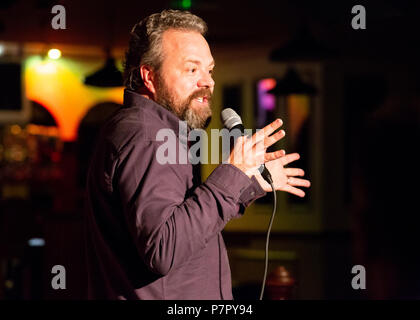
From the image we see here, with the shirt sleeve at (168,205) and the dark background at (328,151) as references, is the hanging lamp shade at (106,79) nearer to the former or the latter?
the dark background at (328,151)

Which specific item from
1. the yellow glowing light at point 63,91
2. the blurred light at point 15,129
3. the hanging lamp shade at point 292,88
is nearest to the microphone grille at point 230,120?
the hanging lamp shade at point 292,88

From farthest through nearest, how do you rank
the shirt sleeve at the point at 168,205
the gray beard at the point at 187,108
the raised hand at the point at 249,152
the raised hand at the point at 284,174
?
the raised hand at the point at 284,174, the gray beard at the point at 187,108, the raised hand at the point at 249,152, the shirt sleeve at the point at 168,205

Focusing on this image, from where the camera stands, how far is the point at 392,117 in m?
1.50

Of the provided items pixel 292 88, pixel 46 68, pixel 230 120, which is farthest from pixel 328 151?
pixel 230 120

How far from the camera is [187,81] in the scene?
1522 mm

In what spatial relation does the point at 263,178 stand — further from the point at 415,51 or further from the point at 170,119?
the point at 415,51

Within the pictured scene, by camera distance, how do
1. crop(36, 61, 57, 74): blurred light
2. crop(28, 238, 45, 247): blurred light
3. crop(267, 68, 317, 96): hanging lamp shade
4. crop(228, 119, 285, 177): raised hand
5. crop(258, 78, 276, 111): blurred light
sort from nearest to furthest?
1. crop(228, 119, 285, 177): raised hand
2. crop(267, 68, 317, 96): hanging lamp shade
3. crop(28, 238, 45, 247): blurred light
4. crop(36, 61, 57, 74): blurred light
5. crop(258, 78, 276, 111): blurred light

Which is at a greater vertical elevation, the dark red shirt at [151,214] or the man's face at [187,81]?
the man's face at [187,81]

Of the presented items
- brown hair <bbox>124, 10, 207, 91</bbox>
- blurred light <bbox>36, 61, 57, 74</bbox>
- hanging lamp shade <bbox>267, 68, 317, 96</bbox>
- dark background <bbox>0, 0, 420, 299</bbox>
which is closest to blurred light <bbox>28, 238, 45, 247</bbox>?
dark background <bbox>0, 0, 420, 299</bbox>

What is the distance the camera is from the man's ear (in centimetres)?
157

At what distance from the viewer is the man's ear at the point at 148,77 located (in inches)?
61.6

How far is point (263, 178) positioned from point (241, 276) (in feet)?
19.1

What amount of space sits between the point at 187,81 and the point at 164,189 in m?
0.33

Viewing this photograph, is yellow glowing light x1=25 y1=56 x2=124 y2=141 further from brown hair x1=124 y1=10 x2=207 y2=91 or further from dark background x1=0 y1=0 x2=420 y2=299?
brown hair x1=124 y1=10 x2=207 y2=91
